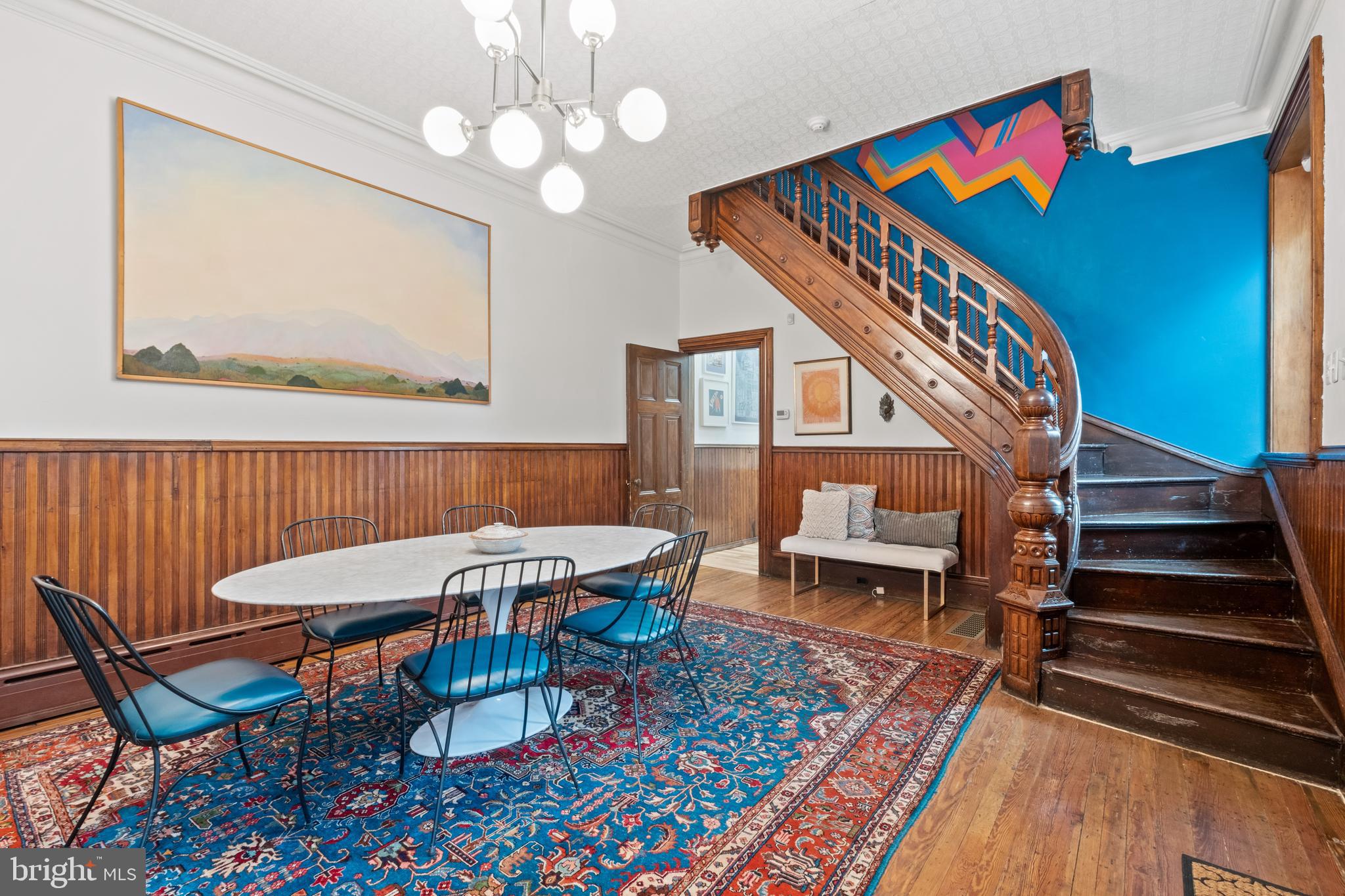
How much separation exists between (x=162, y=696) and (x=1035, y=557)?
3.52 m

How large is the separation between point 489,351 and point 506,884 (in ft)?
11.7

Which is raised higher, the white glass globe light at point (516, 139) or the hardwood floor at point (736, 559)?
the white glass globe light at point (516, 139)

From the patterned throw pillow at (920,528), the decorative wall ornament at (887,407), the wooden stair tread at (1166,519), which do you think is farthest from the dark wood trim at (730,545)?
the wooden stair tread at (1166,519)

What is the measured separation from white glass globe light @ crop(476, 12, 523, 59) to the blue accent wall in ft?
12.4

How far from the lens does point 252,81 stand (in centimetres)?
326

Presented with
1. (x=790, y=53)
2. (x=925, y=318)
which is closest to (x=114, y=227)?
(x=790, y=53)

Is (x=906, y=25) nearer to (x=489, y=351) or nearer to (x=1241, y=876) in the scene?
(x=489, y=351)

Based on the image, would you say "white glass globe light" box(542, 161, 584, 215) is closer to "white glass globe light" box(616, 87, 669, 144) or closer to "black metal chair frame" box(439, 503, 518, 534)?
"white glass globe light" box(616, 87, 669, 144)

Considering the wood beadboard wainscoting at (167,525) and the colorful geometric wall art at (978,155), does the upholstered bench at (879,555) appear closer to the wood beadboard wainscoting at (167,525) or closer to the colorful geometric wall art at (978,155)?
the colorful geometric wall art at (978,155)

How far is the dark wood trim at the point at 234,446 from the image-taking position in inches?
106

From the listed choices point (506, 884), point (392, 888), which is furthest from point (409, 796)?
point (506, 884)

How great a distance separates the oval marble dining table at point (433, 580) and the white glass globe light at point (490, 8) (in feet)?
5.97

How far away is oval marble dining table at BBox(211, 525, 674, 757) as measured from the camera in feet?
6.35

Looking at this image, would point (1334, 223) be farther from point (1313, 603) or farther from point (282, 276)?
point (282, 276)
